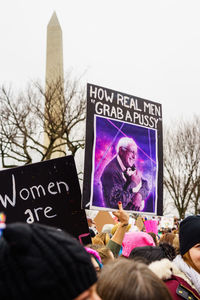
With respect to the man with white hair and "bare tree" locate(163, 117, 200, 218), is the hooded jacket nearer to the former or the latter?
the man with white hair

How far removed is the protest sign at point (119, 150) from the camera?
11.8 feet

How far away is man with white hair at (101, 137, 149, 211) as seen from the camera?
368cm

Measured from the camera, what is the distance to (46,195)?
9.71 feet

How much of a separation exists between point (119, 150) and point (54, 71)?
59.9 ft

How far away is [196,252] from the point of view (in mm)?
2758

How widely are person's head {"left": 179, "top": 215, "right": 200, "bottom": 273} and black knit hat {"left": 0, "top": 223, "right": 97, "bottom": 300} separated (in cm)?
179

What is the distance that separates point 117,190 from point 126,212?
263 millimetres

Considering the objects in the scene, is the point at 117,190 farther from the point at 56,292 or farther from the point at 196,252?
the point at 56,292

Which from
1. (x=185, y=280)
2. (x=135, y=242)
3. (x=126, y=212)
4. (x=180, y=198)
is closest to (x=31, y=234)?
(x=185, y=280)

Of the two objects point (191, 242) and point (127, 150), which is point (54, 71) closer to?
point (127, 150)

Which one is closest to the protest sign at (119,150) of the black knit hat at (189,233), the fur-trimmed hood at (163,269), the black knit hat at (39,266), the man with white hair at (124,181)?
the man with white hair at (124,181)

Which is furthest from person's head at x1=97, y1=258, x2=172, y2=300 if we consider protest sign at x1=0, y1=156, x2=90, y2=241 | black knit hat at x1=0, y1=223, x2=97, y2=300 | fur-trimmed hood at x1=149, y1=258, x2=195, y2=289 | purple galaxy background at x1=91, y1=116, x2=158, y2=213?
purple galaxy background at x1=91, y1=116, x2=158, y2=213

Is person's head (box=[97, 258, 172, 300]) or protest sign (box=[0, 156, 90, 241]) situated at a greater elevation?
protest sign (box=[0, 156, 90, 241])

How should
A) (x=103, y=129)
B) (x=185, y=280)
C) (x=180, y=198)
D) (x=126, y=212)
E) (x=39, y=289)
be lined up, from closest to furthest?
(x=39, y=289) < (x=185, y=280) < (x=126, y=212) < (x=103, y=129) < (x=180, y=198)
